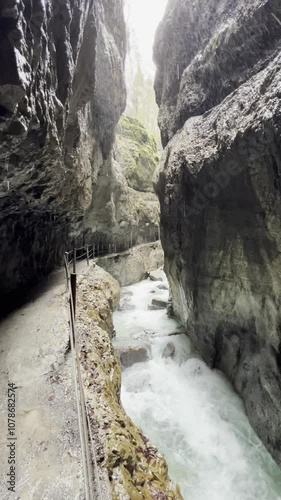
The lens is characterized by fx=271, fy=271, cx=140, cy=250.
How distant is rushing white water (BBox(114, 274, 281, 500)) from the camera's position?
243 inches

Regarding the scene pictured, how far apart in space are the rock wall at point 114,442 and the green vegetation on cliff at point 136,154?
23985mm

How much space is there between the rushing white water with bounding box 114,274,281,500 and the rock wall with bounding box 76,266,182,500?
3.28 meters

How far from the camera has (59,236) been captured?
532 inches

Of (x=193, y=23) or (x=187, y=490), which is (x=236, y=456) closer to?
(x=187, y=490)

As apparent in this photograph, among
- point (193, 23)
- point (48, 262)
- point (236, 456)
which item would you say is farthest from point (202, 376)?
point (193, 23)

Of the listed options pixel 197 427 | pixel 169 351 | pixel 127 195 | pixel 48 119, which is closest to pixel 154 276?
pixel 127 195

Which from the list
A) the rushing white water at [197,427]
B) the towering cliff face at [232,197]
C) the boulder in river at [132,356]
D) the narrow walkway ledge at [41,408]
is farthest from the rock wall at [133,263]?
the narrow walkway ledge at [41,408]

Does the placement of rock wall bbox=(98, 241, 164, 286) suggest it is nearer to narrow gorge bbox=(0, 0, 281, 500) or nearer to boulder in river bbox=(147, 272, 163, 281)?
boulder in river bbox=(147, 272, 163, 281)

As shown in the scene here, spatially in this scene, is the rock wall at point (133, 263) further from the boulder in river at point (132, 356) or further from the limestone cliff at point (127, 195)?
the boulder in river at point (132, 356)

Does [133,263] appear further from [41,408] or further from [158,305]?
[41,408]

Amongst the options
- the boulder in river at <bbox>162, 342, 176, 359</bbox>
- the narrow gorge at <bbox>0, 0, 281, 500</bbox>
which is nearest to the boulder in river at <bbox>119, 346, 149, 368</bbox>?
the narrow gorge at <bbox>0, 0, 281, 500</bbox>

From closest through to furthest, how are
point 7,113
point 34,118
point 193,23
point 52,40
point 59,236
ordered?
point 7,113
point 34,118
point 52,40
point 193,23
point 59,236

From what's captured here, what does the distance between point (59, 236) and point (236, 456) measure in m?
11.0

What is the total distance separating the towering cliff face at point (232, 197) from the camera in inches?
267
